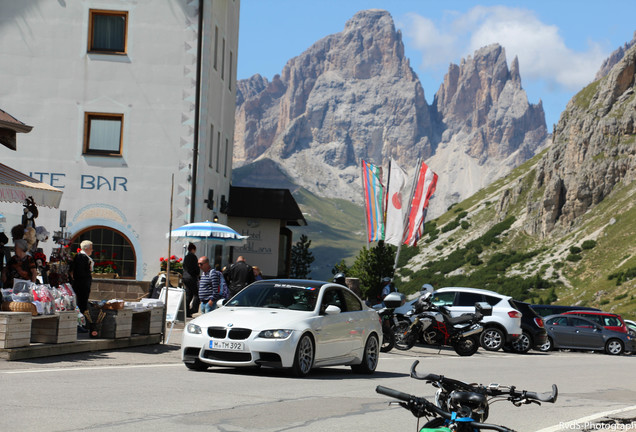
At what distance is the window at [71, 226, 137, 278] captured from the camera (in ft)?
97.5

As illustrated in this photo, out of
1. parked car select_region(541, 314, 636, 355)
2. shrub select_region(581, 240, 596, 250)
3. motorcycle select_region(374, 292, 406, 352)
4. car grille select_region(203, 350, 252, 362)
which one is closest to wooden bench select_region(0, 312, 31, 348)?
car grille select_region(203, 350, 252, 362)

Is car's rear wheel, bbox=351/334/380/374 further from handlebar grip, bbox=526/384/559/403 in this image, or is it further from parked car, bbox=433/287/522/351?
handlebar grip, bbox=526/384/559/403

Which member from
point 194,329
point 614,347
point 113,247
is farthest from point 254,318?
point 614,347

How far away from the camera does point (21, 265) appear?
14836 millimetres

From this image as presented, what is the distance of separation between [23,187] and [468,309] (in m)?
15.1

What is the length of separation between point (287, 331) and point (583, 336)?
75.8 ft

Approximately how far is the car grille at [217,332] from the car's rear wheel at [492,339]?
1506cm

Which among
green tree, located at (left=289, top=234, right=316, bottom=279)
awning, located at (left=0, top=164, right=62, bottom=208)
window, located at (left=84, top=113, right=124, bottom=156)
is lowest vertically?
awning, located at (left=0, top=164, right=62, bottom=208)

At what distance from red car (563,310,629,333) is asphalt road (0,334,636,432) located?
18.2 m

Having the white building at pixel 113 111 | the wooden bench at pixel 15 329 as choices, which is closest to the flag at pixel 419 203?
the white building at pixel 113 111

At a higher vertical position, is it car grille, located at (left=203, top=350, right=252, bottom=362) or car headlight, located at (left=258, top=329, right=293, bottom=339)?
car headlight, located at (left=258, top=329, right=293, bottom=339)

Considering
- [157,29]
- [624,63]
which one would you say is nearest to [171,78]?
[157,29]

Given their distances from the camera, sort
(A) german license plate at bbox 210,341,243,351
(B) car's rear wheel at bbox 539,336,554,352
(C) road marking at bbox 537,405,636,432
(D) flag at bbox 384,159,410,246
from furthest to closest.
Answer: (D) flag at bbox 384,159,410,246 → (B) car's rear wheel at bbox 539,336,554,352 → (A) german license plate at bbox 210,341,243,351 → (C) road marking at bbox 537,405,636,432

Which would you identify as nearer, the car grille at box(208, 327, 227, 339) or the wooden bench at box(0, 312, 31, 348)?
the wooden bench at box(0, 312, 31, 348)
